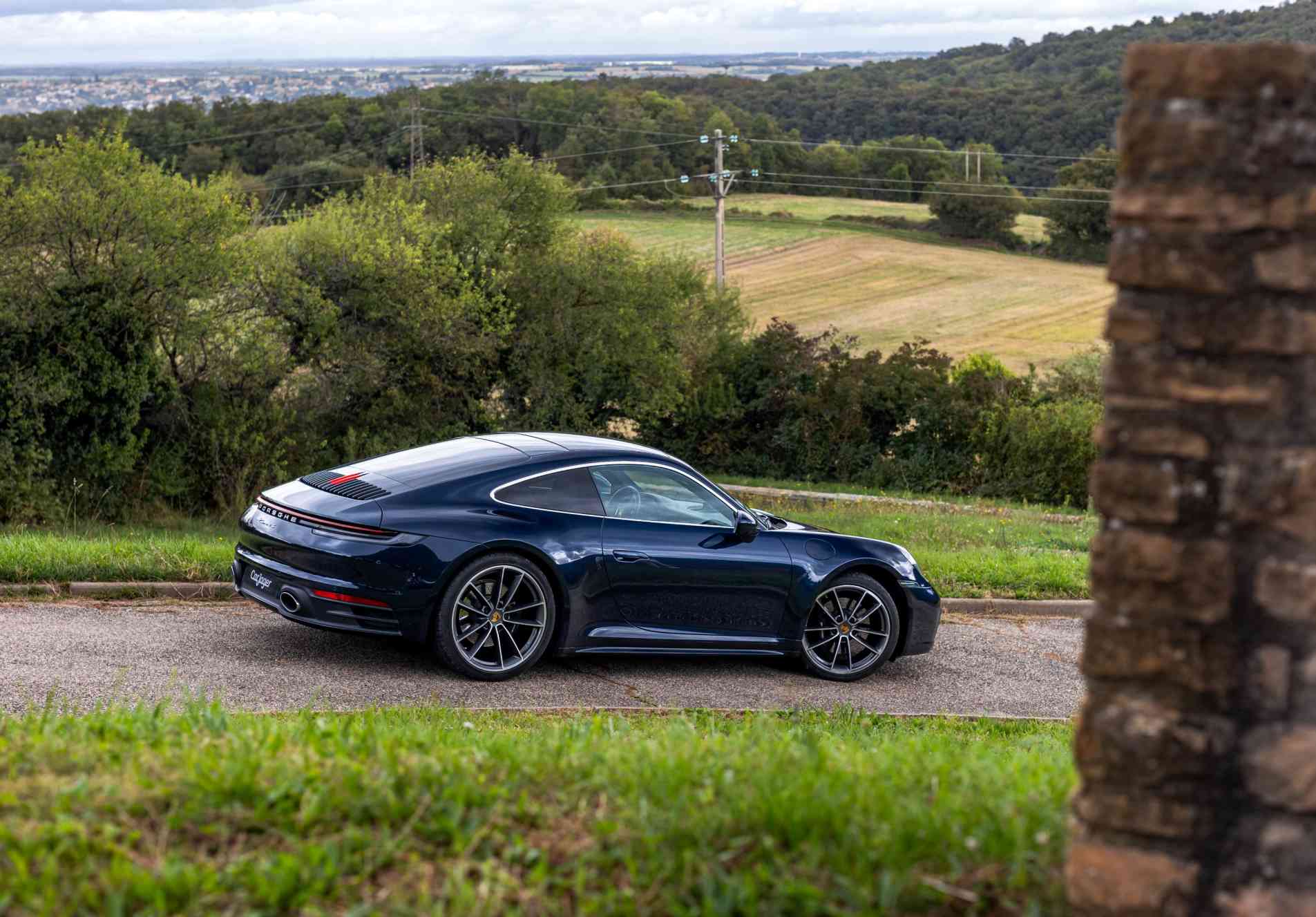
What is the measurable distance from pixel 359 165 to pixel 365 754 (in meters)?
75.9

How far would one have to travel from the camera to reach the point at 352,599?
29.3ft

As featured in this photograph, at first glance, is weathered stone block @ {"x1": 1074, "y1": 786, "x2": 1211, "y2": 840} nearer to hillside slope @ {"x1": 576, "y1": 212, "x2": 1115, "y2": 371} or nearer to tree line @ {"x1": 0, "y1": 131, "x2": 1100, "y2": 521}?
tree line @ {"x1": 0, "y1": 131, "x2": 1100, "y2": 521}

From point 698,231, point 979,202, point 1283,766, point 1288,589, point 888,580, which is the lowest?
point 888,580

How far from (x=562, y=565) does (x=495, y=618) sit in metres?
0.56

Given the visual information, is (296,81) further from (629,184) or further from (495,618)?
(495,618)

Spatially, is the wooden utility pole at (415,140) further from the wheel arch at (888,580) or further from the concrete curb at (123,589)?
the wheel arch at (888,580)

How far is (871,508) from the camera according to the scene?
1044 inches

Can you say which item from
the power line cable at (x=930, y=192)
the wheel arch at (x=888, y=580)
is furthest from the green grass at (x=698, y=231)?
the wheel arch at (x=888, y=580)

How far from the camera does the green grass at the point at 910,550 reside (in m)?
11.4

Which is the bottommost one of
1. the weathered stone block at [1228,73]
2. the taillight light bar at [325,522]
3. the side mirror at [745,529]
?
the side mirror at [745,529]

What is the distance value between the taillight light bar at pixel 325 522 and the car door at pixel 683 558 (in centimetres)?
151

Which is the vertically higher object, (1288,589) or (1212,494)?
(1212,494)

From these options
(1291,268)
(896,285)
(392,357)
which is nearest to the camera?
(1291,268)

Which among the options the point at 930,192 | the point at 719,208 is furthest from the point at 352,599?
the point at 930,192
